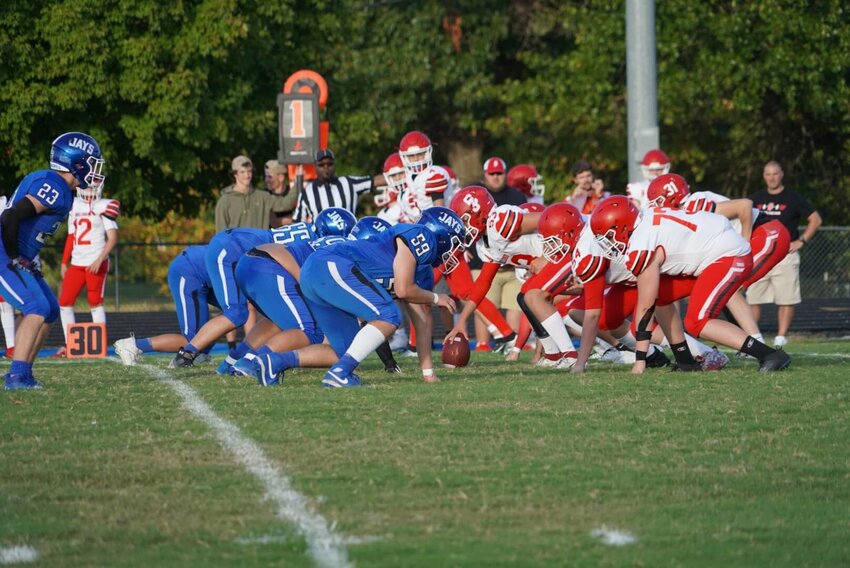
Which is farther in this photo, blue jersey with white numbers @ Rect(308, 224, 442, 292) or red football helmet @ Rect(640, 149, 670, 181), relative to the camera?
red football helmet @ Rect(640, 149, 670, 181)

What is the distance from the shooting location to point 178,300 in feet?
36.2

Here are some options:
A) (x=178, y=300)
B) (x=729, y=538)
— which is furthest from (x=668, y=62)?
(x=729, y=538)

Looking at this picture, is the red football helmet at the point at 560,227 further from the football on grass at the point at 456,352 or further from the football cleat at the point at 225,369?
the football cleat at the point at 225,369

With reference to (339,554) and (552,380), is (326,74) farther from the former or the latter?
(339,554)

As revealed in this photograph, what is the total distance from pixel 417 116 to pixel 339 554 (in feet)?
82.8

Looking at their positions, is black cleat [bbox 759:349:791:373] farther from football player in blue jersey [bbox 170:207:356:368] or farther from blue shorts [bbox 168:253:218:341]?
blue shorts [bbox 168:253:218:341]

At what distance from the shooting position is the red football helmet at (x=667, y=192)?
33.1ft

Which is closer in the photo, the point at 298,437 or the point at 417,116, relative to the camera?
the point at 298,437

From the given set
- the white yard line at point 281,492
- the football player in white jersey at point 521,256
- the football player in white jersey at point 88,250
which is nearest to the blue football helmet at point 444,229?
the football player in white jersey at point 521,256

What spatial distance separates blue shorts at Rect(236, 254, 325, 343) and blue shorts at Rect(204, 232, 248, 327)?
48 cm

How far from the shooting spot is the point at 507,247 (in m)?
11.1

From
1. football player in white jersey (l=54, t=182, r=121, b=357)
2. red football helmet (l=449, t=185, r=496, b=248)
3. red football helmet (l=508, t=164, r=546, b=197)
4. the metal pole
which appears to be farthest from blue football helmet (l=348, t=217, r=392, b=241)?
the metal pole

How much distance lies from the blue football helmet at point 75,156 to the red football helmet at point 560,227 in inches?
128

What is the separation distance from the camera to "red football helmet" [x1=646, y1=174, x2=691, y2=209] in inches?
397
